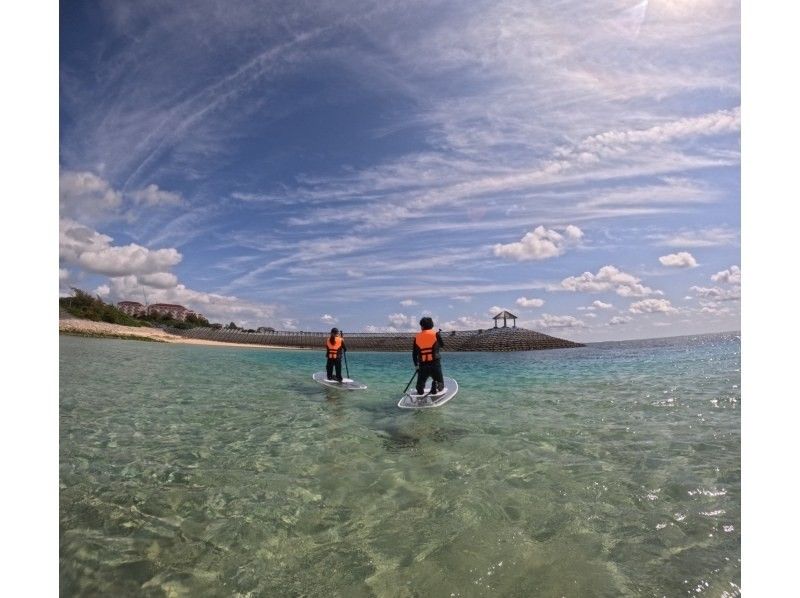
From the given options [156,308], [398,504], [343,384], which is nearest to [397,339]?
[343,384]

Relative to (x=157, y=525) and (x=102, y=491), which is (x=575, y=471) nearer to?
(x=157, y=525)

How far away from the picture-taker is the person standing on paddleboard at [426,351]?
560 inches

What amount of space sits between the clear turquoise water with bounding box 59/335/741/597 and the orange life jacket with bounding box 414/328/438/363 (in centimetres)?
221

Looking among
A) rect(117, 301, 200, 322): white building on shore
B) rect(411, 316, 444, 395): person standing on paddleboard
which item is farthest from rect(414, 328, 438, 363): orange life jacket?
rect(117, 301, 200, 322): white building on shore

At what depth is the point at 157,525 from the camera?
19.0ft

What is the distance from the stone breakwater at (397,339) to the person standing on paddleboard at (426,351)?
80.1 m

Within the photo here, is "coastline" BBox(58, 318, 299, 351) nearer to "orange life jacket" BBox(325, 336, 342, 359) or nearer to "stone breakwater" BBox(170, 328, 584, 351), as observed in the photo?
"stone breakwater" BBox(170, 328, 584, 351)

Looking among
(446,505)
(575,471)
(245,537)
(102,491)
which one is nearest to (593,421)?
(575,471)

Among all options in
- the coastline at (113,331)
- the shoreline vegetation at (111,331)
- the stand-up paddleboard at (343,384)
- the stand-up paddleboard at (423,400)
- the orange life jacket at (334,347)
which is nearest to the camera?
the stand-up paddleboard at (423,400)

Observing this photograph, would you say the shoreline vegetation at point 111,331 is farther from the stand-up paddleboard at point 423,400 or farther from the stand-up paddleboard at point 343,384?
the stand-up paddleboard at point 423,400

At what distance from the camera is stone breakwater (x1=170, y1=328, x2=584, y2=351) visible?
9588 centimetres

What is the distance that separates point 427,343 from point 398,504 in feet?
26.4

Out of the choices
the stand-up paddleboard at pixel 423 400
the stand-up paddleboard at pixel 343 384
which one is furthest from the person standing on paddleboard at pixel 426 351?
the stand-up paddleboard at pixel 343 384

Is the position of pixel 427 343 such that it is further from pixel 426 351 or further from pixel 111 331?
pixel 111 331
